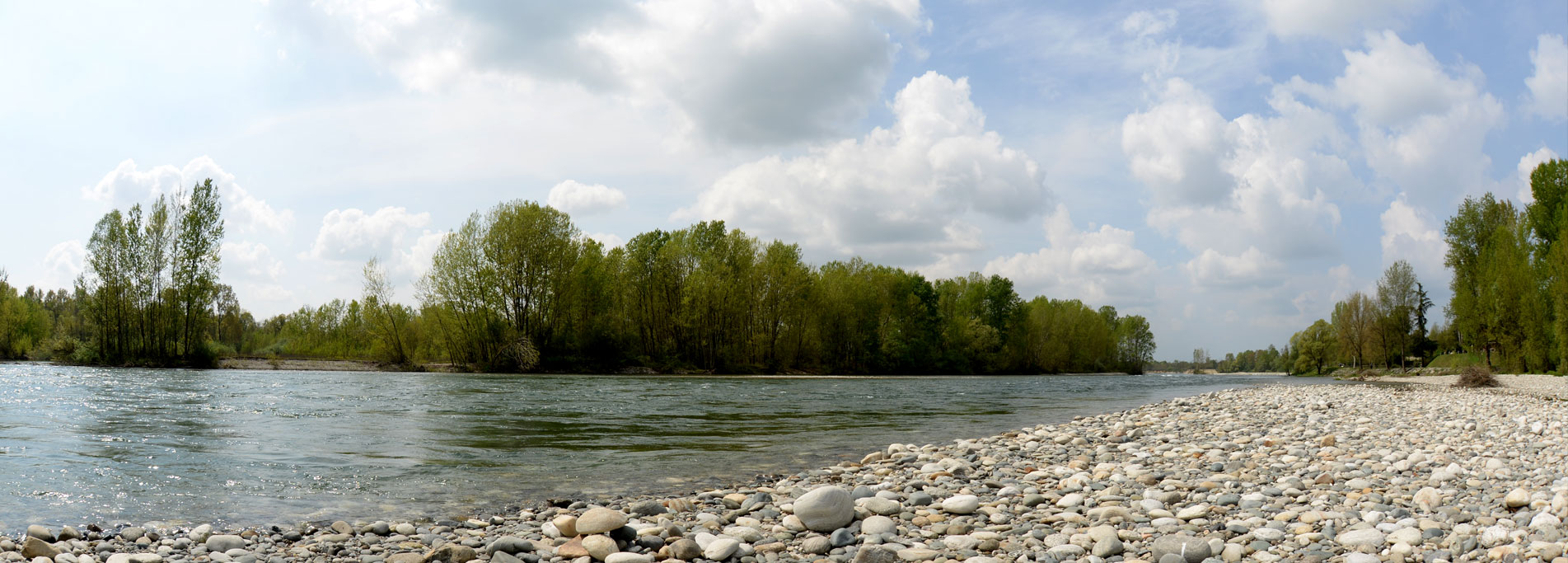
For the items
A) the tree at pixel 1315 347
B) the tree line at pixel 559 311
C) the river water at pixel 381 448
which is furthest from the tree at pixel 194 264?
the tree at pixel 1315 347

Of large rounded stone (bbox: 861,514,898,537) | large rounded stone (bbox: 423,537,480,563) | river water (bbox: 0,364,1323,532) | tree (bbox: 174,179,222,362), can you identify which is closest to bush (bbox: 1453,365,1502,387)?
river water (bbox: 0,364,1323,532)

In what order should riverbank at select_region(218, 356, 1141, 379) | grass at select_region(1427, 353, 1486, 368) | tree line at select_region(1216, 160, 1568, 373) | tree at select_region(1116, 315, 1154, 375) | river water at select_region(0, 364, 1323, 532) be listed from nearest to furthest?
1. river water at select_region(0, 364, 1323, 532)
2. tree line at select_region(1216, 160, 1568, 373)
3. riverbank at select_region(218, 356, 1141, 379)
4. grass at select_region(1427, 353, 1486, 368)
5. tree at select_region(1116, 315, 1154, 375)

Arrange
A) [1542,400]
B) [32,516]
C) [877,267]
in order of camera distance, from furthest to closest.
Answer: [877,267] < [1542,400] < [32,516]

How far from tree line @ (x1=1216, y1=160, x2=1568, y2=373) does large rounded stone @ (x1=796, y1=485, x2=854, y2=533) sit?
45.4 m

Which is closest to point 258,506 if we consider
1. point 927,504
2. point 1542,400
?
point 927,504

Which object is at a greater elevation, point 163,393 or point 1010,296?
point 1010,296

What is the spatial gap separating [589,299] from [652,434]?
42419mm

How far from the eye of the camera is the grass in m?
46.9

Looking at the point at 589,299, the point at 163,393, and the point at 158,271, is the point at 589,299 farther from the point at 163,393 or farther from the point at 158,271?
the point at 163,393

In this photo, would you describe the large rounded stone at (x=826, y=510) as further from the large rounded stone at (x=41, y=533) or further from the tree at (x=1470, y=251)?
the tree at (x=1470, y=251)

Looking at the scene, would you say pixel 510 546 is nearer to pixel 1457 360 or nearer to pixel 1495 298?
pixel 1495 298

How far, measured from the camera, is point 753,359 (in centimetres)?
5606

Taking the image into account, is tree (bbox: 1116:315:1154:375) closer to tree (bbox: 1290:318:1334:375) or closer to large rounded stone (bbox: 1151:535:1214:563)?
tree (bbox: 1290:318:1334:375)

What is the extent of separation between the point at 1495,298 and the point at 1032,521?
5148 cm
